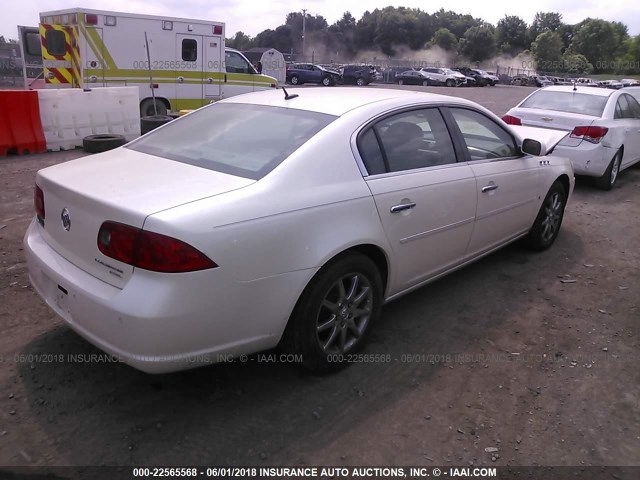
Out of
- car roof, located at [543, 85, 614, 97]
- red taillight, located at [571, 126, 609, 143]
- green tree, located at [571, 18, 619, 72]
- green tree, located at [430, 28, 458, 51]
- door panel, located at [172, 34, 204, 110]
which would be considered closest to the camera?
red taillight, located at [571, 126, 609, 143]

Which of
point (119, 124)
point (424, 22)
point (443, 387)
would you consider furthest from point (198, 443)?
point (424, 22)

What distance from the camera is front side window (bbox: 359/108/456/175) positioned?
10.7 ft

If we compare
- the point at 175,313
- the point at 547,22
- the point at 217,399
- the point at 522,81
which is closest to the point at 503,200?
the point at 217,399

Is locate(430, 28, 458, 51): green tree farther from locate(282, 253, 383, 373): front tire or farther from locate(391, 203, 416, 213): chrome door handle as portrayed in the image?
locate(282, 253, 383, 373): front tire

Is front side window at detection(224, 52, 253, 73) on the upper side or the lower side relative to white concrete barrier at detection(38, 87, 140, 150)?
upper

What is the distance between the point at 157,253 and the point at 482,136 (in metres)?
3.01

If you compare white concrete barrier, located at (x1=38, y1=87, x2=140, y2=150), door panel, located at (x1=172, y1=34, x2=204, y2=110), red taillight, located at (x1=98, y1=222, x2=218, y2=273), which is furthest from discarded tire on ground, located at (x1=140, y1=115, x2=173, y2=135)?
red taillight, located at (x1=98, y1=222, x2=218, y2=273)

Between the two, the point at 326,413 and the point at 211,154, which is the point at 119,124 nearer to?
the point at 211,154

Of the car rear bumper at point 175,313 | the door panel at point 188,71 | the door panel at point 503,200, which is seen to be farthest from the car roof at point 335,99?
the door panel at point 188,71

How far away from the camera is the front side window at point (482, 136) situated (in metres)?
4.06

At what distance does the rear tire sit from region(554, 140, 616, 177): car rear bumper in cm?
14

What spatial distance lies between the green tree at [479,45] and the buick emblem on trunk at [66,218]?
89.7 m

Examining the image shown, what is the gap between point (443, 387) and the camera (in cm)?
312

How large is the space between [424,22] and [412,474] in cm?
11188
